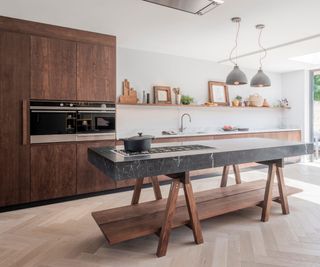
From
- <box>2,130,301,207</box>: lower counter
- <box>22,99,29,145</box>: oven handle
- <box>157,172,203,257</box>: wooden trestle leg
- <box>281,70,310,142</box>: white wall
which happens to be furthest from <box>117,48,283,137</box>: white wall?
<box>157,172,203,257</box>: wooden trestle leg

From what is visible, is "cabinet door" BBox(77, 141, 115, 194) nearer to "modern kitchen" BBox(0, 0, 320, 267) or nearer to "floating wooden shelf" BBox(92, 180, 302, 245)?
"modern kitchen" BBox(0, 0, 320, 267)

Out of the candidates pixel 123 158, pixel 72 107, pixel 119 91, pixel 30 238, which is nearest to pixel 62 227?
pixel 30 238

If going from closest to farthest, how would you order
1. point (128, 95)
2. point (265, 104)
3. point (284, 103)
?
1. point (128, 95)
2. point (265, 104)
3. point (284, 103)

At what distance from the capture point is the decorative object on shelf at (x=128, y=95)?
443cm

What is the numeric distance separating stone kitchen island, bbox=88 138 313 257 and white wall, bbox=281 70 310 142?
377cm

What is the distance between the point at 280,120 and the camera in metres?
6.82

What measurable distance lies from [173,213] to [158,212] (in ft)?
1.29

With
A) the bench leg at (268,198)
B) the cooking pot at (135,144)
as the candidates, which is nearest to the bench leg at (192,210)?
the cooking pot at (135,144)

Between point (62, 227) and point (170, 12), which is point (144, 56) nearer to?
point (170, 12)

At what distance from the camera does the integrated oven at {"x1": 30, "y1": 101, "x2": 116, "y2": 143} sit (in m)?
3.23

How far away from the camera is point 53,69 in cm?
329

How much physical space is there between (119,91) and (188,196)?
2.82 m

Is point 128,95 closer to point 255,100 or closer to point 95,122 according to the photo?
point 95,122

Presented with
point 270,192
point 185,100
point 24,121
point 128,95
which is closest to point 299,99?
point 185,100
